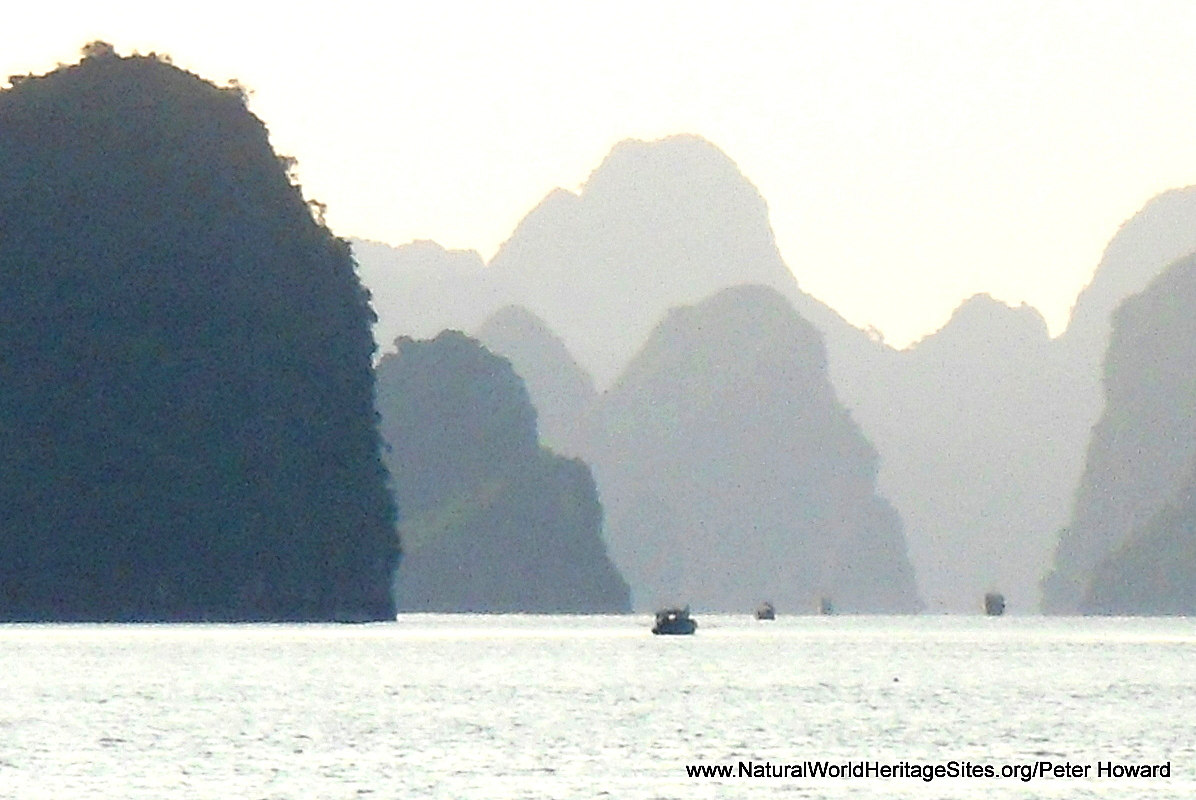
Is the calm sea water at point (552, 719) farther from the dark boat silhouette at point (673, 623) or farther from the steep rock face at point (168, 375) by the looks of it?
the dark boat silhouette at point (673, 623)

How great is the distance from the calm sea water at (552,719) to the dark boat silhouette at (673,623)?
2841 centimetres

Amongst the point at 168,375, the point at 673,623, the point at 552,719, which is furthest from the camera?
the point at 673,623

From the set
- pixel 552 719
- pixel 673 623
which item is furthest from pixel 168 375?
pixel 552 719

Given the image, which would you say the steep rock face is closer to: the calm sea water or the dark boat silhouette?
the dark boat silhouette

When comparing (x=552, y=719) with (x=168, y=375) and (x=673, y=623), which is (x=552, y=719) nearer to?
(x=168, y=375)

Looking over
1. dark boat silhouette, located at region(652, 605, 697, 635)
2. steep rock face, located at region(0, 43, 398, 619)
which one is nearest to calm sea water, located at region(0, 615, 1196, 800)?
steep rock face, located at region(0, 43, 398, 619)

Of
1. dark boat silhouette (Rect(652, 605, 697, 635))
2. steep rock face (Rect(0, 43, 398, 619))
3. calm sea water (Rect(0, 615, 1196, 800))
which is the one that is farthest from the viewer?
dark boat silhouette (Rect(652, 605, 697, 635))

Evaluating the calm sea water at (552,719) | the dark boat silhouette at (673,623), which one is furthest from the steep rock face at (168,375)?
the calm sea water at (552,719)

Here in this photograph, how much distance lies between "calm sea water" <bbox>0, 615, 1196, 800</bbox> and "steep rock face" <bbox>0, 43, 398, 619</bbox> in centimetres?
2279

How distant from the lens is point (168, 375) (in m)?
168

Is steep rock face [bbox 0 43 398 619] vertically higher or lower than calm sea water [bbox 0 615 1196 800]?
higher

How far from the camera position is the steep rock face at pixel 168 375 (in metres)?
164

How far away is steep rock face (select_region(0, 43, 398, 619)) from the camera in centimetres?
16425

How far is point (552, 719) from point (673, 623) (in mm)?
91058
